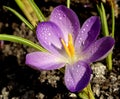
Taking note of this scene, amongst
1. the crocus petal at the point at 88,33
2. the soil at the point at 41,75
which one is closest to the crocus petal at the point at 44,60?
the crocus petal at the point at 88,33

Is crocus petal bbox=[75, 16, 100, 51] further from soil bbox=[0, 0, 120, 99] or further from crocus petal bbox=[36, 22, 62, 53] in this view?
soil bbox=[0, 0, 120, 99]

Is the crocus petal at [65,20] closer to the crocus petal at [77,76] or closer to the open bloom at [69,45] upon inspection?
the open bloom at [69,45]

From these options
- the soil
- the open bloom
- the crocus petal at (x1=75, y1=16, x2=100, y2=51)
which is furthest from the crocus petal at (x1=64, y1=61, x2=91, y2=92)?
the soil

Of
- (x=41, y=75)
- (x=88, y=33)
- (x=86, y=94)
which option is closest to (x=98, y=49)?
(x=88, y=33)

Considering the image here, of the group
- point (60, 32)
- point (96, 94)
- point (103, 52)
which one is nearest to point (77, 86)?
point (103, 52)

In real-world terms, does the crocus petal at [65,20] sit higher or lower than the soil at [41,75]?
higher

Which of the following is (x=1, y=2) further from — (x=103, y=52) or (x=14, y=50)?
(x=103, y=52)
